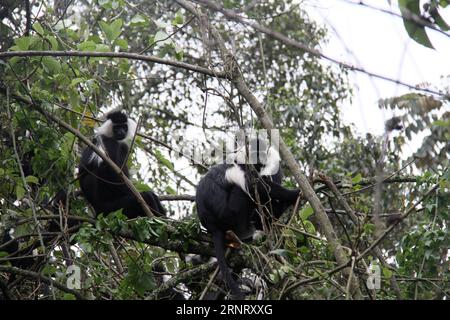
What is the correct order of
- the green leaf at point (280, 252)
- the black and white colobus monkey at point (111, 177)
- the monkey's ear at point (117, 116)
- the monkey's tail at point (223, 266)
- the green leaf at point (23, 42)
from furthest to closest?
the monkey's ear at point (117, 116), the black and white colobus monkey at point (111, 177), the green leaf at point (23, 42), the monkey's tail at point (223, 266), the green leaf at point (280, 252)

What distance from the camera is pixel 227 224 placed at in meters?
4.34

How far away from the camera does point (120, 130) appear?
5.84 m

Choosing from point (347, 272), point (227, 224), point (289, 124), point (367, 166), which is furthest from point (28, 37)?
point (367, 166)

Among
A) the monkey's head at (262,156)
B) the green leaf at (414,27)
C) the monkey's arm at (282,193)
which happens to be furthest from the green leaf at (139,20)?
the green leaf at (414,27)

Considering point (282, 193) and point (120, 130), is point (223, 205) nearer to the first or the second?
point (282, 193)

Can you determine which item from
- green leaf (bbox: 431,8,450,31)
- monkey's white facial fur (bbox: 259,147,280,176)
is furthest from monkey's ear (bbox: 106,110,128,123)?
green leaf (bbox: 431,8,450,31)

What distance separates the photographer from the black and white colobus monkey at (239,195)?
4.35m

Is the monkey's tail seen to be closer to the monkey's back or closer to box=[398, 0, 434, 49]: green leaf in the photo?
the monkey's back

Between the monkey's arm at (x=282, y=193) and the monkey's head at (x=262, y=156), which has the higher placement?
the monkey's head at (x=262, y=156)

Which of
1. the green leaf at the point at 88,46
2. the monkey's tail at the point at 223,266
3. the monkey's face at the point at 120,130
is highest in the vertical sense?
the green leaf at the point at 88,46

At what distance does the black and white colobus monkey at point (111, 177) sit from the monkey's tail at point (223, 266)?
1.00 metres

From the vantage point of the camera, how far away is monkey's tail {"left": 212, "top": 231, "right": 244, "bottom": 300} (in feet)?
12.6

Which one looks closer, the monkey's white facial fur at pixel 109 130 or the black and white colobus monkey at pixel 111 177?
the black and white colobus monkey at pixel 111 177

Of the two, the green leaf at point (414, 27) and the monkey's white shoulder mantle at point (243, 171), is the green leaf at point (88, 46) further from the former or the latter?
the green leaf at point (414, 27)
